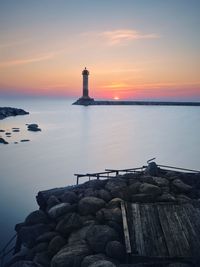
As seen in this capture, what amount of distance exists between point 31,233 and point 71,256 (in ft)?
13.0

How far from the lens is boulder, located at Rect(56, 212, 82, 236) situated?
1216 cm

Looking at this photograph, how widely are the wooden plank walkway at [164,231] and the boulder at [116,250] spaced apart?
0.46m

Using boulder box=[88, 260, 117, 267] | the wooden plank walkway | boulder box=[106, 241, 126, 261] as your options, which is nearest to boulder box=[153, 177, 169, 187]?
the wooden plank walkway

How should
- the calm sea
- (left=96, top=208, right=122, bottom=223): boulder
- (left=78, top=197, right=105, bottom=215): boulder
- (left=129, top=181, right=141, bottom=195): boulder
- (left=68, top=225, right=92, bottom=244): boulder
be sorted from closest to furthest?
1. (left=68, top=225, right=92, bottom=244): boulder
2. (left=96, top=208, right=122, bottom=223): boulder
3. (left=78, top=197, right=105, bottom=215): boulder
4. (left=129, top=181, right=141, bottom=195): boulder
5. the calm sea

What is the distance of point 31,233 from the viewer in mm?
13023

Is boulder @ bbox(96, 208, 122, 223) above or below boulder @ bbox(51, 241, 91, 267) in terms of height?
above

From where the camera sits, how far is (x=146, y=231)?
10.4 meters

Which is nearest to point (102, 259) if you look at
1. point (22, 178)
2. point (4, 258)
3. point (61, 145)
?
point (4, 258)

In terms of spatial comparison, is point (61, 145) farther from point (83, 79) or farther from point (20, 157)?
point (83, 79)

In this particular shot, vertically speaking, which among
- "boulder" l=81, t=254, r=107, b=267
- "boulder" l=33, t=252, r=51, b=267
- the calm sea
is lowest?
the calm sea

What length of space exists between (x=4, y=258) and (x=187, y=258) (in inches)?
370

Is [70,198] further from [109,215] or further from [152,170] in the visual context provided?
[152,170]

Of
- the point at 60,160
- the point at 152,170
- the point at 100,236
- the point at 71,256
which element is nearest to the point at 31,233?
the point at 71,256

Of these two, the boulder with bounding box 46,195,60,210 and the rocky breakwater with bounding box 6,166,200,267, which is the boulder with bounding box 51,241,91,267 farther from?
the boulder with bounding box 46,195,60,210
